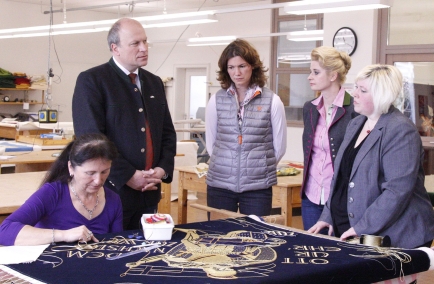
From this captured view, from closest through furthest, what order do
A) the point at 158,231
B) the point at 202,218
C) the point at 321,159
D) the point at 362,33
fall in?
the point at 158,231, the point at 321,159, the point at 202,218, the point at 362,33

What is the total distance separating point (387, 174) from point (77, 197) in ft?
4.03

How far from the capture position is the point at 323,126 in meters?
3.12

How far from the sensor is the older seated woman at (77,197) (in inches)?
91.8

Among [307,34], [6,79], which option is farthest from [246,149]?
[6,79]

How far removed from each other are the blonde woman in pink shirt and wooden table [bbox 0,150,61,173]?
8.91 feet

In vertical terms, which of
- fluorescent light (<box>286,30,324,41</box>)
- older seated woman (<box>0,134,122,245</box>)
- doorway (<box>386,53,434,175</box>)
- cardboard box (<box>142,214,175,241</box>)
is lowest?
cardboard box (<box>142,214,175,241</box>)

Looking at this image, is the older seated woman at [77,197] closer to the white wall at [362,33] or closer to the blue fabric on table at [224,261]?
the blue fabric on table at [224,261]

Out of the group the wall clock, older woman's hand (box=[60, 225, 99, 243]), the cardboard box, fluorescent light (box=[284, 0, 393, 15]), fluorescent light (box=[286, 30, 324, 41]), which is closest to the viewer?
older woman's hand (box=[60, 225, 99, 243])

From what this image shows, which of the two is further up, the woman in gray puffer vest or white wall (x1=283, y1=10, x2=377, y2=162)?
white wall (x1=283, y1=10, x2=377, y2=162)

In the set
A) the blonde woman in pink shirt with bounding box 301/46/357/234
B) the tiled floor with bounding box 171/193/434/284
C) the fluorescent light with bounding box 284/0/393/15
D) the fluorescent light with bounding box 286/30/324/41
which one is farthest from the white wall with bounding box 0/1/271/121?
the blonde woman in pink shirt with bounding box 301/46/357/234

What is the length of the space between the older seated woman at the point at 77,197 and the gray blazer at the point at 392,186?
99 cm

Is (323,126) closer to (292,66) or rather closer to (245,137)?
(245,137)

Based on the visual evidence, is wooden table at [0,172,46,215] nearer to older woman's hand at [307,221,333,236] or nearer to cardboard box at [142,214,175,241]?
cardboard box at [142,214,175,241]

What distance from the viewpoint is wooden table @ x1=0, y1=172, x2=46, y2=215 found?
124 inches
